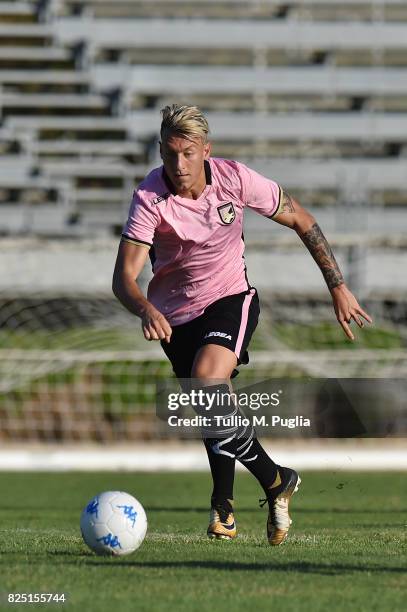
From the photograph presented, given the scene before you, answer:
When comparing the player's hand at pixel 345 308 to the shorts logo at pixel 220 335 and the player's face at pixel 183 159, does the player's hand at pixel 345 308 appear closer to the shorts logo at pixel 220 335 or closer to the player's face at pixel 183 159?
the shorts logo at pixel 220 335

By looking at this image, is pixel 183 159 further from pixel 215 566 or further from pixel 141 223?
pixel 215 566

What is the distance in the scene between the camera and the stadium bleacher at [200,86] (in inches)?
722

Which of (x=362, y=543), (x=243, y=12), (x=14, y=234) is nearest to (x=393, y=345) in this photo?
(x=14, y=234)

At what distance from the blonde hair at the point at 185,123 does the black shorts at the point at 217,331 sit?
84cm

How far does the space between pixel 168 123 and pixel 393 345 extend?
9775 millimetres

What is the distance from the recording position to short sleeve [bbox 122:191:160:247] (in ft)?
17.7

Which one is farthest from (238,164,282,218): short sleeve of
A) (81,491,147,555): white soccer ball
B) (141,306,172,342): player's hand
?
(81,491,147,555): white soccer ball

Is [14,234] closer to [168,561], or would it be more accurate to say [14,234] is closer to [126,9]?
[126,9]

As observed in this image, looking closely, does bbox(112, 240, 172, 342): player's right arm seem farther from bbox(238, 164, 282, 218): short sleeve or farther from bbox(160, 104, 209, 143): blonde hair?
bbox(238, 164, 282, 218): short sleeve

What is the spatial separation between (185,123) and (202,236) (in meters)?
0.59

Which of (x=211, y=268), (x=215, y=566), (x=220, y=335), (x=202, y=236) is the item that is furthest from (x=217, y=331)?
(x=215, y=566)

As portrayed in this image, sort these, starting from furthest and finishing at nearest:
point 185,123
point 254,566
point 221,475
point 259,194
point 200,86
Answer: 1. point 200,86
2. point 259,194
3. point 221,475
4. point 185,123
5. point 254,566

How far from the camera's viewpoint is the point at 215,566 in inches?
179

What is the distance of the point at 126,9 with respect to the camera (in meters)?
20.1
